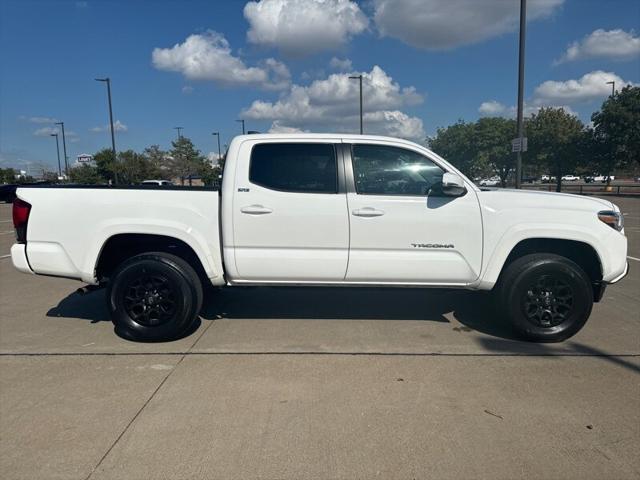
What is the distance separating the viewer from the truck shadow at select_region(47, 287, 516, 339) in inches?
211

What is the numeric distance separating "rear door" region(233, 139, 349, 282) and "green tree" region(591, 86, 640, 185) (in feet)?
114

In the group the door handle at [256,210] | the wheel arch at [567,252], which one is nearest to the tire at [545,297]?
the wheel arch at [567,252]

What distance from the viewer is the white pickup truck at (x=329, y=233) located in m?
4.50

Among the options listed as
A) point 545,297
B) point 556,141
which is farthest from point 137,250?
point 556,141

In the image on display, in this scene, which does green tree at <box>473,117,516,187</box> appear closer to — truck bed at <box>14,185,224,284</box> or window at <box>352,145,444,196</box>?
window at <box>352,145,444,196</box>

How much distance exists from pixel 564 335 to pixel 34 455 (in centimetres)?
441

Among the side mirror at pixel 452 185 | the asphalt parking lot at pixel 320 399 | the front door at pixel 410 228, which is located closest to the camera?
the asphalt parking lot at pixel 320 399

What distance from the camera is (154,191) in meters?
4.59

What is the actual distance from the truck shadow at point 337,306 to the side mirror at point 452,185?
3.60ft

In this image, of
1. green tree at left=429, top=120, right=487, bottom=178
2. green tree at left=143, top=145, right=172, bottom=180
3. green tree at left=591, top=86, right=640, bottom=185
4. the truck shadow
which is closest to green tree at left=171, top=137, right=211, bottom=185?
green tree at left=143, top=145, right=172, bottom=180

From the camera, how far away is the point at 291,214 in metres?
4.49

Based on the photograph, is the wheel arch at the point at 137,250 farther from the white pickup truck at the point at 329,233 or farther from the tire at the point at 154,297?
the tire at the point at 154,297

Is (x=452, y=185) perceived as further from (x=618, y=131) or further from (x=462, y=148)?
(x=462, y=148)

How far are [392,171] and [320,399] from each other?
7.46 feet
